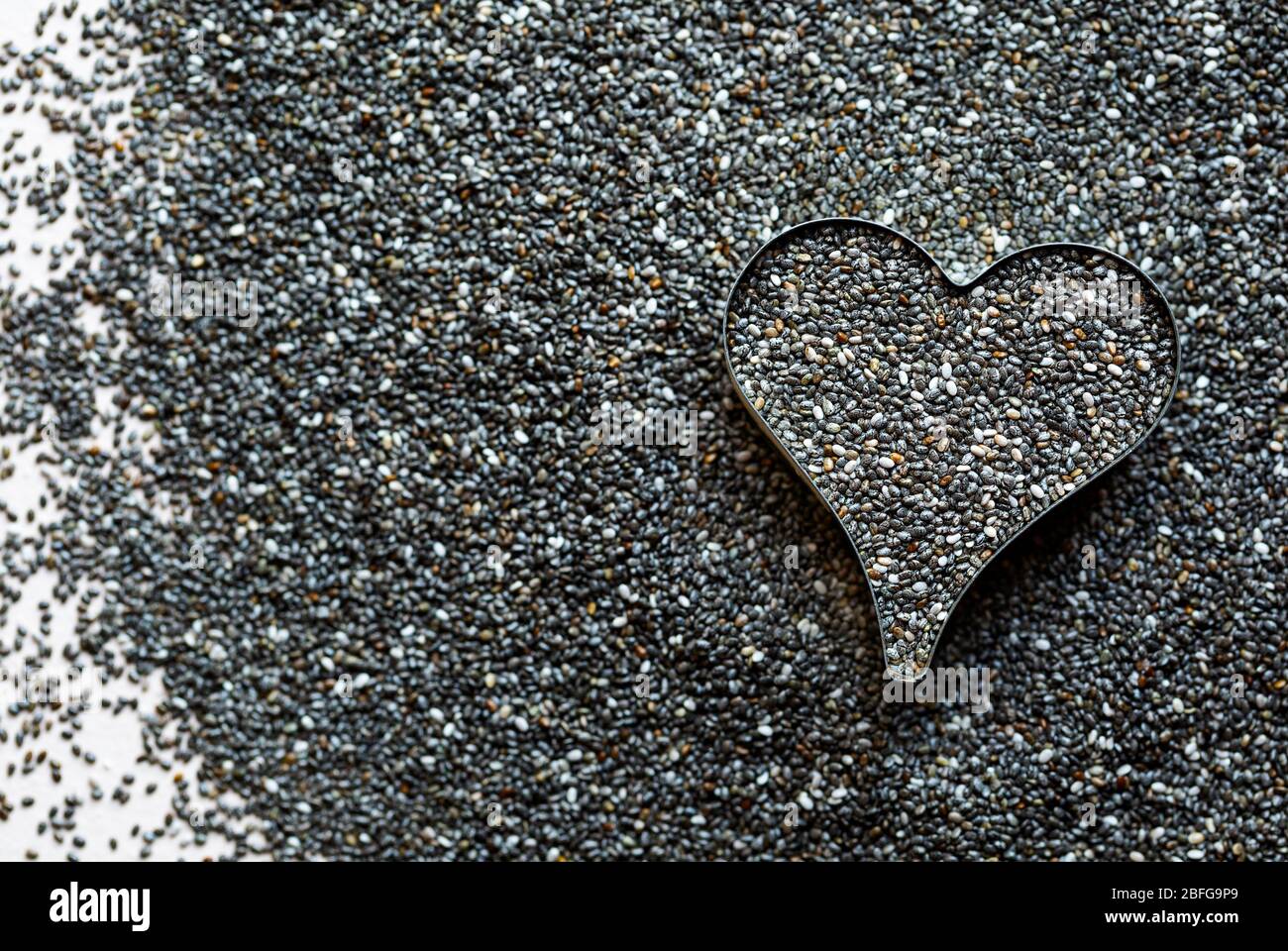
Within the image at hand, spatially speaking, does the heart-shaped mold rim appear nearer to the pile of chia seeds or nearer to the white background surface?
the pile of chia seeds

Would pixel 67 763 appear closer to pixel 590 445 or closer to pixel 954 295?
pixel 590 445

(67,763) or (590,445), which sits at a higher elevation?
(590,445)

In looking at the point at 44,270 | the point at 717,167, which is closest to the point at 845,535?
the point at 717,167

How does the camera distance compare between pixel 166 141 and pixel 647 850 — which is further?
pixel 166 141

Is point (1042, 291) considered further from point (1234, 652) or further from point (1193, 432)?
point (1234, 652)

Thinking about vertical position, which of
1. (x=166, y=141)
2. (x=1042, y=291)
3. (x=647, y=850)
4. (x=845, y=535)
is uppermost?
(x=166, y=141)

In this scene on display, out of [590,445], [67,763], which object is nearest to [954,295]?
[590,445]

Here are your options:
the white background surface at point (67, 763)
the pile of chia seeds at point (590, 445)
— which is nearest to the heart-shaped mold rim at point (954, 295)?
the pile of chia seeds at point (590, 445)
